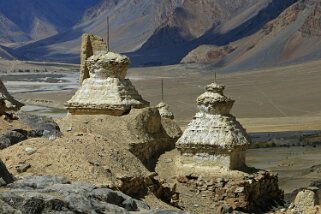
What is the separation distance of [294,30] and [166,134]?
426 ft

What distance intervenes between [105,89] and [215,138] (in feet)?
10.3

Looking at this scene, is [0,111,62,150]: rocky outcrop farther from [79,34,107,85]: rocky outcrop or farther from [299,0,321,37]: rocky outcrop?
[299,0,321,37]: rocky outcrop

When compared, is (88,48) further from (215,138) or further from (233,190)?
(233,190)

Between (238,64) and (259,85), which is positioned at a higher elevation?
(238,64)

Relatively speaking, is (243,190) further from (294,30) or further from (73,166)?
(294,30)

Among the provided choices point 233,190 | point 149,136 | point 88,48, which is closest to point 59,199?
point 233,190

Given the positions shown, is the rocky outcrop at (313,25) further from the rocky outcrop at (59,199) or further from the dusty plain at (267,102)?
the rocky outcrop at (59,199)

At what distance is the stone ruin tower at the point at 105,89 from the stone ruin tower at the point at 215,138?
1706 mm

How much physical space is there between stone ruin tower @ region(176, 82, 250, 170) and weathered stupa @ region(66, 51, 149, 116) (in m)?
1.70

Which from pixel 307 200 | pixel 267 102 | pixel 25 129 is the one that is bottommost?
pixel 307 200

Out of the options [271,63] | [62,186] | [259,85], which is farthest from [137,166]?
[271,63]

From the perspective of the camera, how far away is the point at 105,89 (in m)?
20.7

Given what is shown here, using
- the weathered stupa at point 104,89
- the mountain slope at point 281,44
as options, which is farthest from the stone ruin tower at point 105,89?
the mountain slope at point 281,44

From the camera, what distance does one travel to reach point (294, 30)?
485ft
